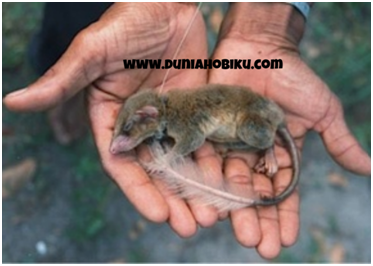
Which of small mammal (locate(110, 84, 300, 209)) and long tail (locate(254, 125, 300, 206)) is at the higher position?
small mammal (locate(110, 84, 300, 209))

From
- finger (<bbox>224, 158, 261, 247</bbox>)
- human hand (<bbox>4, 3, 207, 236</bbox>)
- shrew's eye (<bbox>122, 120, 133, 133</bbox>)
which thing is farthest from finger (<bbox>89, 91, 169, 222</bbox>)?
finger (<bbox>224, 158, 261, 247</bbox>)

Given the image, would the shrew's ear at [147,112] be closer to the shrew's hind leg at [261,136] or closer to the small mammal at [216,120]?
the small mammal at [216,120]

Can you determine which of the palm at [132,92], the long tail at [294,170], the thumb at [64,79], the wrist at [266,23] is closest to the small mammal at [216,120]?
the long tail at [294,170]

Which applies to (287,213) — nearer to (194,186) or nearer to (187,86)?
(194,186)

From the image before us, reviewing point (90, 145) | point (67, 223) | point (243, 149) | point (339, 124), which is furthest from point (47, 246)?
point (339, 124)

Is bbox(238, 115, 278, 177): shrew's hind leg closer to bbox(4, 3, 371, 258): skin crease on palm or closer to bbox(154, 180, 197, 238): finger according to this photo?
bbox(4, 3, 371, 258): skin crease on palm

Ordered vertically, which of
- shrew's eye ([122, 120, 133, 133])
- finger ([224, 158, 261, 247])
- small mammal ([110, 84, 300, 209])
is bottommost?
finger ([224, 158, 261, 247])

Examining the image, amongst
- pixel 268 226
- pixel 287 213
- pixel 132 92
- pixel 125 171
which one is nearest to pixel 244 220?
pixel 268 226
